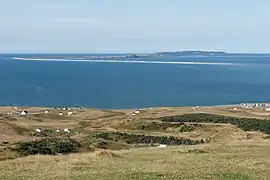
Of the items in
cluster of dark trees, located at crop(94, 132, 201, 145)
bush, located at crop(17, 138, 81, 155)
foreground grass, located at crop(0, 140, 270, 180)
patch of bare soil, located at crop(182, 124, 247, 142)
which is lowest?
patch of bare soil, located at crop(182, 124, 247, 142)

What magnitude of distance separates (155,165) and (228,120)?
49.7m

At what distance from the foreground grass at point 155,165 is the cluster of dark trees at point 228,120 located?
108ft

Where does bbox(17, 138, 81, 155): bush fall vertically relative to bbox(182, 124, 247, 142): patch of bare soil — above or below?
above

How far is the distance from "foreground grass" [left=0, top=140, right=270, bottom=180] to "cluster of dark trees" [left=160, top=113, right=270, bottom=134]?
3295 cm

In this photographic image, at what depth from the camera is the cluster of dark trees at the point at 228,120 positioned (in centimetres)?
6259

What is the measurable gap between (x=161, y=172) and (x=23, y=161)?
25.7ft

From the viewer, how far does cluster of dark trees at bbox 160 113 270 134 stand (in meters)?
62.6

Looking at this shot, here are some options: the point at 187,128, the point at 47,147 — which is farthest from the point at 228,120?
the point at 47,147

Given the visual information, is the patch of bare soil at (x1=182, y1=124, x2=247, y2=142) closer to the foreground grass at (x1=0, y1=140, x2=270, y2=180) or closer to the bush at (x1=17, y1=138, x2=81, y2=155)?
the bush at (x1=17, y1=138, x2=81, y2=155)

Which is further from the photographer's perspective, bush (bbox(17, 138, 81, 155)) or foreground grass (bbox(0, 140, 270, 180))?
bush (bbox(17, 138, 81, 155))

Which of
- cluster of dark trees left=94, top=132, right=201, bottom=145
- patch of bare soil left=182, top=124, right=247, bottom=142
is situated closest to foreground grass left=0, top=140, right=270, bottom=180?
cluster of dark trees left=94, top=132, right=201, bottom=145

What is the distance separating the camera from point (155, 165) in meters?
23.1

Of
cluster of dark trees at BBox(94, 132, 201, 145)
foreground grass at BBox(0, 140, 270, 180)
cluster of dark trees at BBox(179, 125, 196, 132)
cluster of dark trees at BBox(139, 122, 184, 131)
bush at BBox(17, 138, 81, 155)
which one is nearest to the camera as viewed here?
foreground grass at BBox(0, 140, 270, 180)

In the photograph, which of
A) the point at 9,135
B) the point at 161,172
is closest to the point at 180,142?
the point at 9,135
